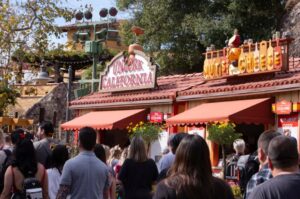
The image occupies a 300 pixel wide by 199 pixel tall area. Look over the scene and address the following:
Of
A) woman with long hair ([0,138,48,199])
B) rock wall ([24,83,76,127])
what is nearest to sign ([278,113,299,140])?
woman with long hair ([0,138,48,199])

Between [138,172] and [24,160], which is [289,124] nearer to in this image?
[138,172]

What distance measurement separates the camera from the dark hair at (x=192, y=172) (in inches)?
146

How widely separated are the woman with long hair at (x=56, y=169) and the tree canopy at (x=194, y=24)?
2340 cm

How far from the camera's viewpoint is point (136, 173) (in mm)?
7246

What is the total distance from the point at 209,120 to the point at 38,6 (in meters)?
5.77

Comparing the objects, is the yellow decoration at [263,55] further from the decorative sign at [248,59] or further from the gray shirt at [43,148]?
the gray shirt at [43,148]

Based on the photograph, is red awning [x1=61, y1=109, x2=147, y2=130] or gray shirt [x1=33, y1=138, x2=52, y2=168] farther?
red awning [x1=61, y1=109, x2=147, y2=130]

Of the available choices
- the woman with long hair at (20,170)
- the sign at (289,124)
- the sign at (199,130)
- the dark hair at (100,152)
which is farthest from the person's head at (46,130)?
the sign at (199,130)

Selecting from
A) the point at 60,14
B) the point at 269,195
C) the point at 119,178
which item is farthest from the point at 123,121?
the point at 269,195

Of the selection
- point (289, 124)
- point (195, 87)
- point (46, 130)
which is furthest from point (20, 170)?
point (195, 87)

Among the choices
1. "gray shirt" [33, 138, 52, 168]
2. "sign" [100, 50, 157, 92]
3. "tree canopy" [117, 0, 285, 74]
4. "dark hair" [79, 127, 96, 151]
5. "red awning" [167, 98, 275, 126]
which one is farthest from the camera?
"tree canopy" [117, 0, 285, 74]

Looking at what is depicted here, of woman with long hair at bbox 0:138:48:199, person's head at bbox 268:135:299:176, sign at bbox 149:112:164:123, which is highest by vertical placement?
sign at bbox 149:112:164:123

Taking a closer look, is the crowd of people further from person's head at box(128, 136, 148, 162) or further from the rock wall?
the rock wall

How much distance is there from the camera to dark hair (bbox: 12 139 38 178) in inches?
237
